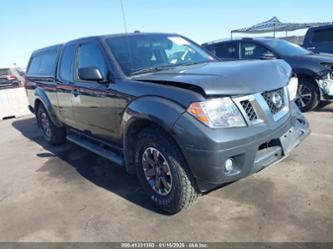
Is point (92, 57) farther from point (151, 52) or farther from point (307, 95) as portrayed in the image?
point (307, 95)

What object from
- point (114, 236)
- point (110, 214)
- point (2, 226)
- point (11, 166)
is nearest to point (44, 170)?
point (11, 166)

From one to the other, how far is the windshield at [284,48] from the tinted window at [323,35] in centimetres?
280

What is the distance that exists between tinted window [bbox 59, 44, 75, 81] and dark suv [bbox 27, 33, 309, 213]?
0.15 m

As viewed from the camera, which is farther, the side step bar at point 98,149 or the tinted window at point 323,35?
the tinted window at point 323,35

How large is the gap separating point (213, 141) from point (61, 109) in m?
3.37

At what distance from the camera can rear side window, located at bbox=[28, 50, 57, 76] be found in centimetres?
544

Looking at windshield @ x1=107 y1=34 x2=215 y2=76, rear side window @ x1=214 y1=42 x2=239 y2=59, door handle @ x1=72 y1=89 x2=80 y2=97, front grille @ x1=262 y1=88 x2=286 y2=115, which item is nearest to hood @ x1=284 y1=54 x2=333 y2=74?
rear side window @ x1=214 y1=42 x2=239 y2=59

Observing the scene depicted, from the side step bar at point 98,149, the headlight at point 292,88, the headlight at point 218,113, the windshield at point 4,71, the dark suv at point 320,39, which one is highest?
the headlight at point 218,113

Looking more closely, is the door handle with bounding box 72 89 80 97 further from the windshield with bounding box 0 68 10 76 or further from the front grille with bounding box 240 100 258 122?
the windshield with bounding box 0 68 10 76

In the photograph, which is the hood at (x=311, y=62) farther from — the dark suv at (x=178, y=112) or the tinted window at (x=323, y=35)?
the tinted window at (x=323, y=35)

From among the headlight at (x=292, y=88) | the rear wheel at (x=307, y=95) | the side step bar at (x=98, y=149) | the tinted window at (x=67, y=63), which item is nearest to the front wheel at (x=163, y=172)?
the side step bar at (x=98, y=149)

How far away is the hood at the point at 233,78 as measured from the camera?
2.69 meters

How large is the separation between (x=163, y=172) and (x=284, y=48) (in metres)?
5.45

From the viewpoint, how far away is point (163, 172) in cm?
311
